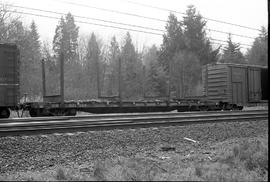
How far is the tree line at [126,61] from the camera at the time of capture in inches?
1582

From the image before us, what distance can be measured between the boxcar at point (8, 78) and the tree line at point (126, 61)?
52.0 feet

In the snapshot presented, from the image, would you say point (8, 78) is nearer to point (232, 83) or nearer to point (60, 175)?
point (60, 175)

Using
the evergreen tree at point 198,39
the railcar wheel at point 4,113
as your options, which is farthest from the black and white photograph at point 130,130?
the evergreen tree at point 198,39

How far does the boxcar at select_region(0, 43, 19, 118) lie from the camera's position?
16.7 m

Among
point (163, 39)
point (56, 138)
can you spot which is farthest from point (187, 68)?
point (56, 138)

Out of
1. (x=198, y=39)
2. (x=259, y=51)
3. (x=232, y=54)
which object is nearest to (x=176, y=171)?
(x=198, y=39)

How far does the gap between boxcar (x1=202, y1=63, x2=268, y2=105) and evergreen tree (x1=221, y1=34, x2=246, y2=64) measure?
93.9 ft

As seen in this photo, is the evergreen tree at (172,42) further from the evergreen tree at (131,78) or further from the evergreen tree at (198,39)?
the evergreen tree at (131,78)

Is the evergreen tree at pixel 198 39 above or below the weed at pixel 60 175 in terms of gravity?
above

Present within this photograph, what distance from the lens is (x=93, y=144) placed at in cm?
986

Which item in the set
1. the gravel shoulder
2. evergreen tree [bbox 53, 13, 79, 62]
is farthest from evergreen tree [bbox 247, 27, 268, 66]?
the gravel shoulder

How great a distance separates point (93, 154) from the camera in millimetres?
8734

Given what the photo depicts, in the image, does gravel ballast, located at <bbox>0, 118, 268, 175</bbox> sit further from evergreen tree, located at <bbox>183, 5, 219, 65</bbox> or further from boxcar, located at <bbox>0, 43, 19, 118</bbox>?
evergreen tree, located at <bbox>183, 5, 219, 65</bbox>

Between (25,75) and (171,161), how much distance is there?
36.4m
